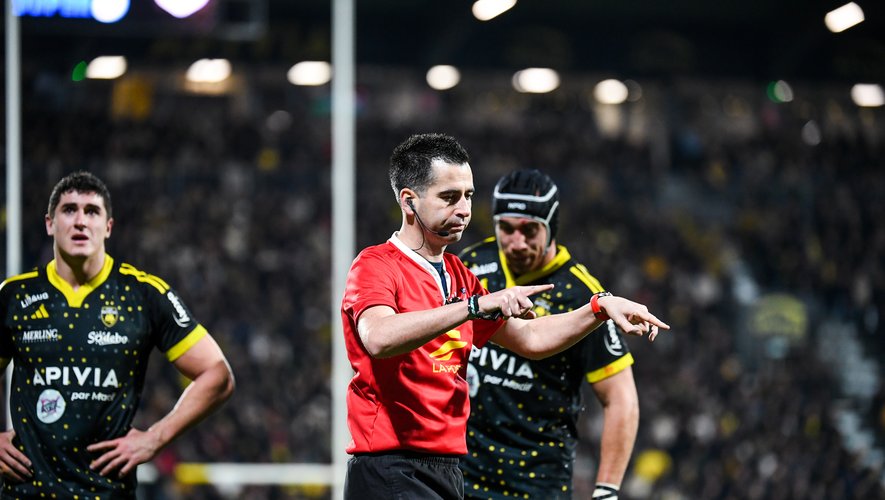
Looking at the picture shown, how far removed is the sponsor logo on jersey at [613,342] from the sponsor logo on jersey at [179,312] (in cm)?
152

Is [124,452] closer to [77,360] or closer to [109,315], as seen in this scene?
[77,360]

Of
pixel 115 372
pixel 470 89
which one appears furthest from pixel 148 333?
pixel 470 89

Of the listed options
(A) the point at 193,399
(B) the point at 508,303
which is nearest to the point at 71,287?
(A) the point at 193,399

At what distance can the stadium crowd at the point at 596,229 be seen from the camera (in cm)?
1320

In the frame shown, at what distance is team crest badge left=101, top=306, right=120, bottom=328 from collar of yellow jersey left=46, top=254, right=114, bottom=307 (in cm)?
9

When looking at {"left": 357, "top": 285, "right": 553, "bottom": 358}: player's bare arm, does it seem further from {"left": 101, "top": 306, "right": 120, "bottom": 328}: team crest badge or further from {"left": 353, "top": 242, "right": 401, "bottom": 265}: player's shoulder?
{"left": 101, "top": 306, "right": 120, "bottom": 328}: team crest badge

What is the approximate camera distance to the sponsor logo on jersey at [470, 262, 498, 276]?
433 cm

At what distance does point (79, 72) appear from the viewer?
14828mm

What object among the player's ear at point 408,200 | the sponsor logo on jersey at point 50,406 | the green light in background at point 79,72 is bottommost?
the sponsor logo on jersey at point 50,406

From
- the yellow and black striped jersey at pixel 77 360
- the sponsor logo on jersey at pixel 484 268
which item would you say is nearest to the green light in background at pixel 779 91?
the sponsor logo on jersey at pixel 484 268

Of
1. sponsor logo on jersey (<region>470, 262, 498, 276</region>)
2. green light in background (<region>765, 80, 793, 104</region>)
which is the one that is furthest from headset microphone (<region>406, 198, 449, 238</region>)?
green light in background (<region>765, 80, 793, 104</region>)

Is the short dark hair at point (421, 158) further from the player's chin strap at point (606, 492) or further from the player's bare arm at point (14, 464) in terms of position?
the player's bare arm at point (14, 464)

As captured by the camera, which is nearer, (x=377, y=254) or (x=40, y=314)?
(x=377, y=254)

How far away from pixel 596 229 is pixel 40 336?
13931mm
